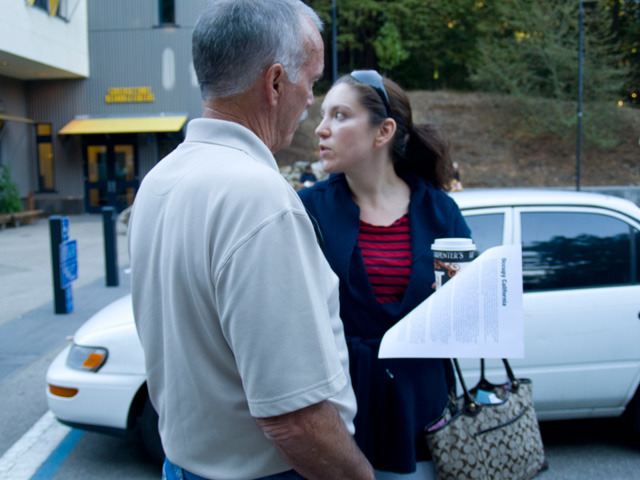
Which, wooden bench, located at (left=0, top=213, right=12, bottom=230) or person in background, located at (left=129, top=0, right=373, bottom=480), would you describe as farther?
wooden bench, located at (left=0, top=213, right=12, bottom=230)

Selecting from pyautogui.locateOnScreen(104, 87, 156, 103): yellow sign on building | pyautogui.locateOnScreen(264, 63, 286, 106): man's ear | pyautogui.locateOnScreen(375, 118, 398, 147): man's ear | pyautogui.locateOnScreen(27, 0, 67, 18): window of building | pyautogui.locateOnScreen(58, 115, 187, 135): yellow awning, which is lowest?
pyautogui.locateOnScreen(375, 118, 398, 147): man's ear

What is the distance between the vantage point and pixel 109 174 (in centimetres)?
2427

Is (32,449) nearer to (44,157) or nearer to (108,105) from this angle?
(108,105)

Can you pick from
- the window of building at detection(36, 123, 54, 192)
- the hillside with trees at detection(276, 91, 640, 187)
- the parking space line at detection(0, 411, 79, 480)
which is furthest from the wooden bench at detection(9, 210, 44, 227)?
the parking space line at detection(0, 411, 79, 480)

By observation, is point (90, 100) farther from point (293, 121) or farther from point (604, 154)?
point (293, 121)

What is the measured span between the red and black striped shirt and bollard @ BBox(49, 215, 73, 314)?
6062 millimetres

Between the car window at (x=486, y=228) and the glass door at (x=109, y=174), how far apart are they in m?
22.1

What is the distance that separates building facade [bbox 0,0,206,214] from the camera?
23.7m

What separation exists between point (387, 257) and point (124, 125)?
76.3 ft

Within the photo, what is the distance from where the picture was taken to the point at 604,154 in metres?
28.3

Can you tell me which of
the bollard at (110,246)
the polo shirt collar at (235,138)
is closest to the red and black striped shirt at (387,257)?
the polo shirt collar at (235,138)

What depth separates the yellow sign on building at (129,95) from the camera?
24078 millimetres

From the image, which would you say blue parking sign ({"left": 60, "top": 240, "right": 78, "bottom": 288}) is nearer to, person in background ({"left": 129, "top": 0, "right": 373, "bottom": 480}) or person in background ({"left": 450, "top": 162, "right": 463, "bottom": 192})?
person in background ({"left": 450, "top": 162, "right": 463, "bottom": 192})

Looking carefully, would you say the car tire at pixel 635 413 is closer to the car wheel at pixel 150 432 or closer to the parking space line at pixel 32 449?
the car wheel at pixel 150 432
